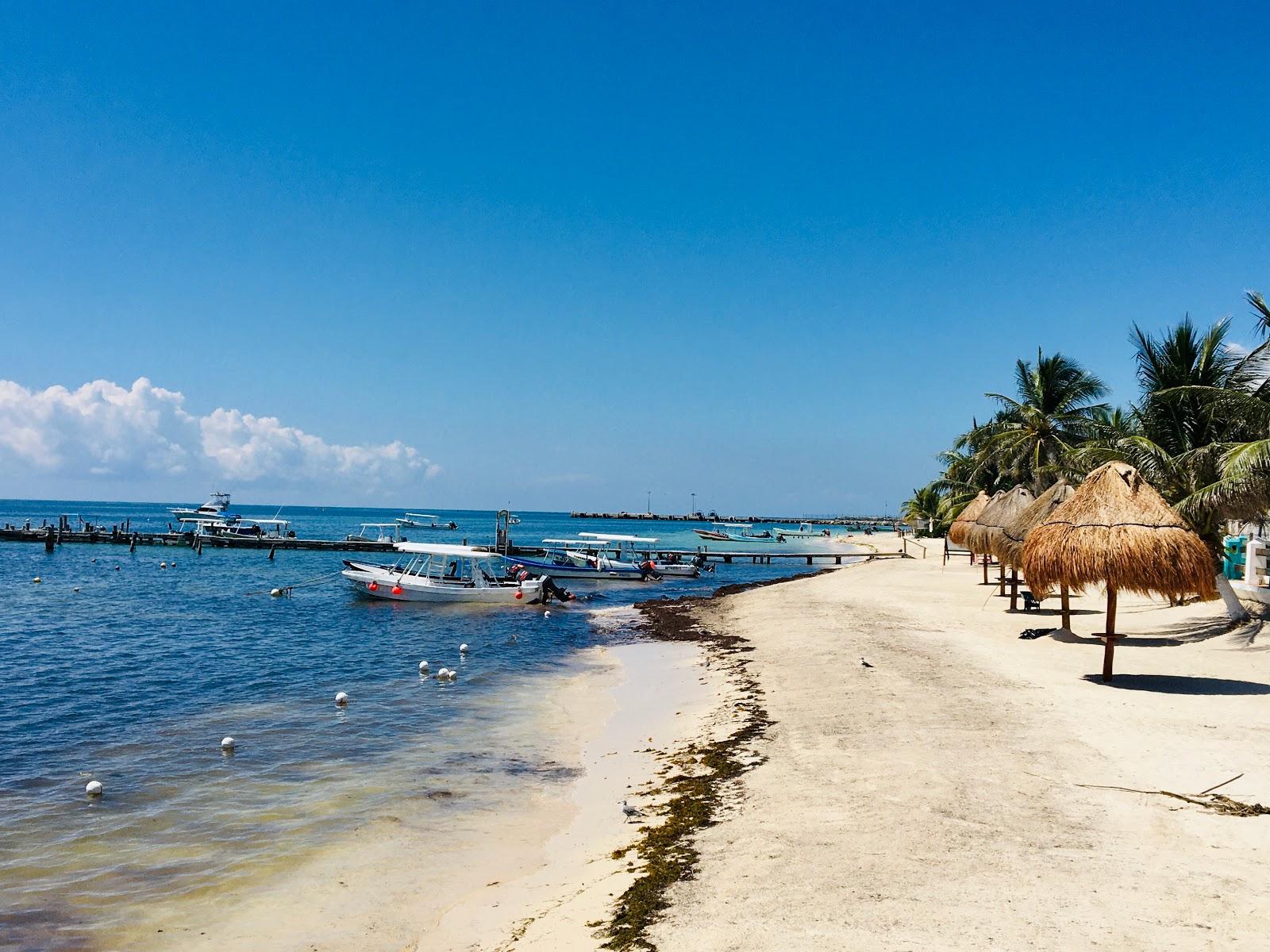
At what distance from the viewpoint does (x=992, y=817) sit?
7.74 metres

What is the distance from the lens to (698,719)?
14305 millimetres

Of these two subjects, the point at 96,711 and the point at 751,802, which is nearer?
the point at 751,802

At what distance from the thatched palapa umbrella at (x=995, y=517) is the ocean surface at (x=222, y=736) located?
13012 millimetres

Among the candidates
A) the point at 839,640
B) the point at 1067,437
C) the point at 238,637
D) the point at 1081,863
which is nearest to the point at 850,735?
the point at 1081,863

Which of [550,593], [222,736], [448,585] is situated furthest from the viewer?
[550,593]

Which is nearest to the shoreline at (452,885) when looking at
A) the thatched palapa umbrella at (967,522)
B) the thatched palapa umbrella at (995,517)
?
the thatched palapa umbrella at (995,517)

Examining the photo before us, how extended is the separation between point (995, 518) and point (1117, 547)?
41.4 ft

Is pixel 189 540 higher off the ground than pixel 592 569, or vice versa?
pixel 592 569

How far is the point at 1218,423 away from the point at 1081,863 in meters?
18.4

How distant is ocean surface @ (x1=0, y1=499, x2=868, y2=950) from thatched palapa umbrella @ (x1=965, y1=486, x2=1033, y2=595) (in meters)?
13.0

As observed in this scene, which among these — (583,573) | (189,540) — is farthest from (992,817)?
(189,540)

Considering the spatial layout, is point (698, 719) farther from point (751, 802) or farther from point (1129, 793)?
point (1129, 793)

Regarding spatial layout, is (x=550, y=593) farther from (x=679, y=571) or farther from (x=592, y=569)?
(x=679, y=571)

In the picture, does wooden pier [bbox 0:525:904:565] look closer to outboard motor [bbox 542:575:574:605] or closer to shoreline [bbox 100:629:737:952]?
outboard motor [bbox 542:575:574:605]
